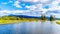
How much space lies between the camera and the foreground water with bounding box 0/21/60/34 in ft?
10.2

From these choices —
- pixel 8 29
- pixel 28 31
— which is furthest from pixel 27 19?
pixel 8 29

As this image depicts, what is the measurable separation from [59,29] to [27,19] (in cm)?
82

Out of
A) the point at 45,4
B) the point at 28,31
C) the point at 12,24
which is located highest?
the point at 45,4

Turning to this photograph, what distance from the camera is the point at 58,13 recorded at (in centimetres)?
313

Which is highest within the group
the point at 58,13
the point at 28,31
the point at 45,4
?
the point at 45,4

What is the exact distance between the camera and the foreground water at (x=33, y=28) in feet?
10.2

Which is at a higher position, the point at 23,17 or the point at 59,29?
the point at 23,17

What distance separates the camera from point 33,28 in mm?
3150

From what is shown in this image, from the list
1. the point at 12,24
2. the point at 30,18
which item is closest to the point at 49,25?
the point at 30,18

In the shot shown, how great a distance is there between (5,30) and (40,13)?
3.06 feet

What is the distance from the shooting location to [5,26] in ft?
10.2

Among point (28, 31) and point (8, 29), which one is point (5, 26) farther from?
point (28, 31)

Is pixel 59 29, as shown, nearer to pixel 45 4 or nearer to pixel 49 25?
pixel 49 25

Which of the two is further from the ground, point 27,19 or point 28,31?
point 27,19
